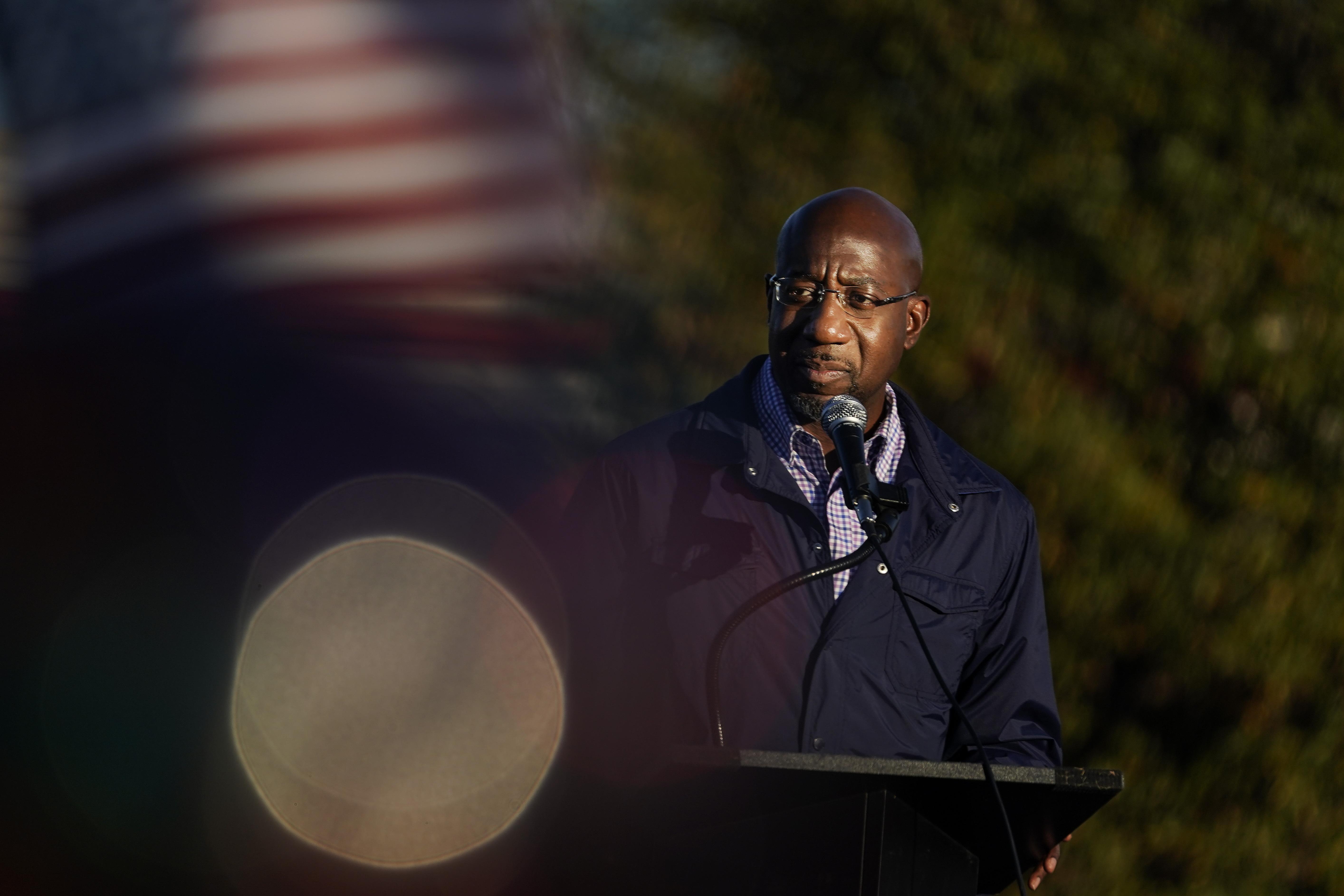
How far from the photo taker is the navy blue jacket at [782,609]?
2.46 m

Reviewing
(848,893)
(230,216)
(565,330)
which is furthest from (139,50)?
(848,893)

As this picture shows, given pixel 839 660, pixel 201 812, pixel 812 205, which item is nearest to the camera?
pixel 839 660

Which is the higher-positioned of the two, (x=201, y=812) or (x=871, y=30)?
(x=871, y=30)

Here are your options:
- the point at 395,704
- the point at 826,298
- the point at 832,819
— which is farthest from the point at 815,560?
the point at 395,704

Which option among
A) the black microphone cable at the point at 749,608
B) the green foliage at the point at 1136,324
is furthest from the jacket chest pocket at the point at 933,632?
the green foliage at the point at 1136,324

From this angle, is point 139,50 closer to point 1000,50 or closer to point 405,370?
point 405,370

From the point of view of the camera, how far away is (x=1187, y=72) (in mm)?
4828

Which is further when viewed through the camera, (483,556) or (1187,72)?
(1187,72)

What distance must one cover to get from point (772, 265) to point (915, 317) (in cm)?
221

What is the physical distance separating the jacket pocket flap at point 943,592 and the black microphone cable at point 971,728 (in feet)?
0.37

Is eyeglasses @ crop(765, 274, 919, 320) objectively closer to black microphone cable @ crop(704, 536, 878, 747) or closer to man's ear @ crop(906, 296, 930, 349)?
man's ear @ crop(906, 296, 930, 349)

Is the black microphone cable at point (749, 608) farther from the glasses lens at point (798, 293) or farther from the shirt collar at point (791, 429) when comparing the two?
the glasses lens at point (798, 293)

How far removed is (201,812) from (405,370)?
1.55 meters

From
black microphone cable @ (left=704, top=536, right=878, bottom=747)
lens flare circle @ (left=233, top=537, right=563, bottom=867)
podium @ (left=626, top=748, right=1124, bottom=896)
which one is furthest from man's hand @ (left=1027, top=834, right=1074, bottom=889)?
lens flare circle @ (left=233, top=537, right=563, bottom=867)
